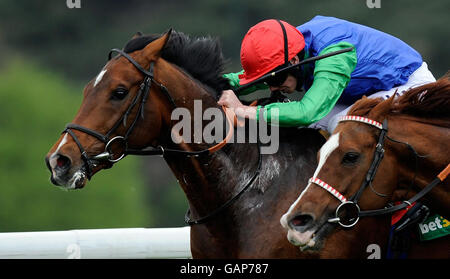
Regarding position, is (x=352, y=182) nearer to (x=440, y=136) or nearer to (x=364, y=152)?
(x=364, y=152)

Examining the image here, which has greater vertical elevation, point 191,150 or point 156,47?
point 156,47

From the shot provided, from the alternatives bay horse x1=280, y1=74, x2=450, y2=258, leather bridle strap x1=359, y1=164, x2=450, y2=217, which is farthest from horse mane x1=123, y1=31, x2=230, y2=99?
leather bridle strap x1=359, y1=164, x2=450, y2=217

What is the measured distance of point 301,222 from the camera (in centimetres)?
422

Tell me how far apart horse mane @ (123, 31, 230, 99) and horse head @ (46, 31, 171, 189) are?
0.48 feet

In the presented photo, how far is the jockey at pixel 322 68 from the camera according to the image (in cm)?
487

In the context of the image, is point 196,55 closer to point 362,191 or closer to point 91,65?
point 362,191

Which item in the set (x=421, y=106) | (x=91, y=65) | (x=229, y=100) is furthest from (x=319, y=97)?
(x=91, y=65)

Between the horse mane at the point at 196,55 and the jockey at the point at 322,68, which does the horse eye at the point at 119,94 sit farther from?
the jockey at the point at 322,68

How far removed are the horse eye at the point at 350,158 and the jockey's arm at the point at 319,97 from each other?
0.60m

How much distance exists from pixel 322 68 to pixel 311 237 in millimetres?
1113

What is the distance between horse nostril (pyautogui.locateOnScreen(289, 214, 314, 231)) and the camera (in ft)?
13.8
